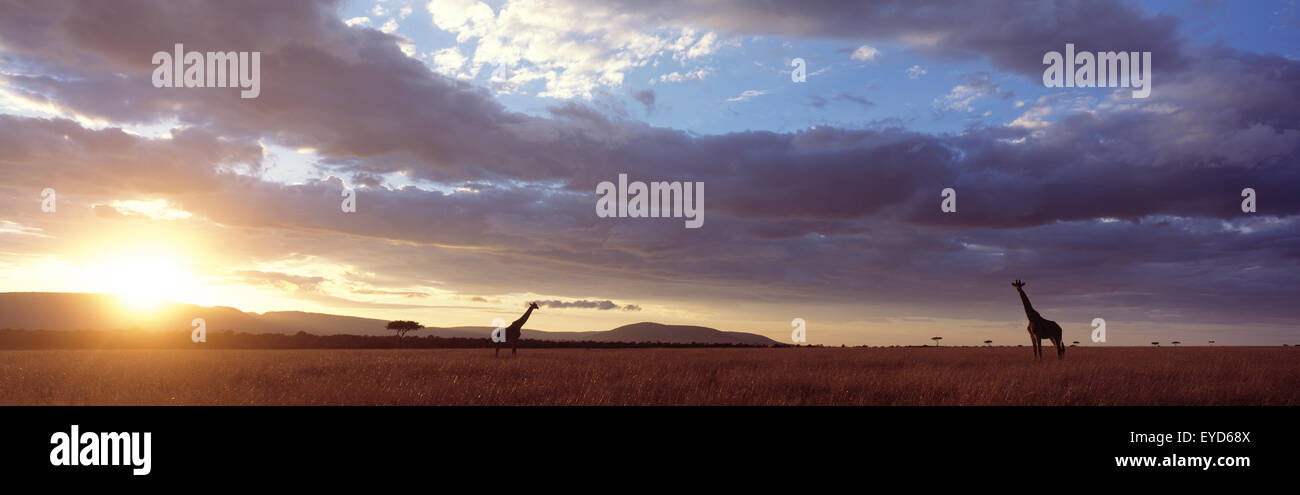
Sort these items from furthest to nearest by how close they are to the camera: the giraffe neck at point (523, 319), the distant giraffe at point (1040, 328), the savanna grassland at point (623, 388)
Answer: the giraffe neck at point (523, 319) → the distant giraffe at point (1040, 328) → the savanna grassland at point (623, 388)

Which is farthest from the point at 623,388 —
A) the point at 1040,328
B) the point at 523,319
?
the point at 523,319

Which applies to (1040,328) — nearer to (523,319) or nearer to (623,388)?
(623,388)

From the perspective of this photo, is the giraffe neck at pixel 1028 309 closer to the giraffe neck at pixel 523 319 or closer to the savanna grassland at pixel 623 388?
the savanna grassland at pixel 623 388

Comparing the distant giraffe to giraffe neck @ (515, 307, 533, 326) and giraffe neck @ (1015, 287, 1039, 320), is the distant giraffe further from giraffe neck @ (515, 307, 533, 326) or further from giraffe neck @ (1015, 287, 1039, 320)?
giraffe neck @ (515, 307, 533, 326)

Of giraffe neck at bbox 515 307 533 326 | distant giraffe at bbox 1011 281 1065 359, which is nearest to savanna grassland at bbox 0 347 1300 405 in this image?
distant giraffe at bbox 1011 281 1065 359

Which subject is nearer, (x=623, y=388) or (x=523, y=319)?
(x=623, y=388)

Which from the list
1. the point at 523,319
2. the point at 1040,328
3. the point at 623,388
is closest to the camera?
the point at 623,388

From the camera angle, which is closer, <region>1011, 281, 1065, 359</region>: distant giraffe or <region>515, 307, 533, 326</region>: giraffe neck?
<region>1011, 281, 1065, 359</region>: distant giraffe

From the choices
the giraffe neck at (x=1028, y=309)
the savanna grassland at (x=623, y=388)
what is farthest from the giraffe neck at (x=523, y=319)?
the giraffe neck at (x=1028, y=309)

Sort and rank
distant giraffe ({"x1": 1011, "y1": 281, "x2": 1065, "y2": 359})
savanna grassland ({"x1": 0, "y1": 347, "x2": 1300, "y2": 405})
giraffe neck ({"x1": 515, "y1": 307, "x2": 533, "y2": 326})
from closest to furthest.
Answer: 1. savanna grassland ({"x1": 0, "y1": 347, "x2": 1300, "y2": 405})
2. distant giraffe ({"x1": 1011, "y1": 281, "x2": 1065, "y2": 359})
3. giraffe neck ({"x1": 515, "y1": 307, "x2": 533, "y2": 326})

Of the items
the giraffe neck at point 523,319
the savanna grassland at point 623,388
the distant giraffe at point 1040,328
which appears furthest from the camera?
the giraffe neck at point 523,319

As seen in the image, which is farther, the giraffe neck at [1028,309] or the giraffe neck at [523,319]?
the giraffe neck at [523,319]
